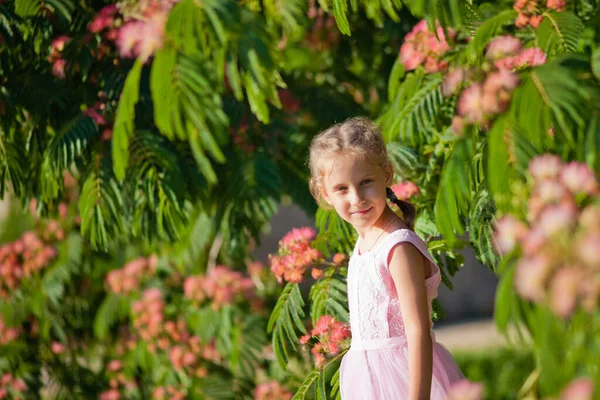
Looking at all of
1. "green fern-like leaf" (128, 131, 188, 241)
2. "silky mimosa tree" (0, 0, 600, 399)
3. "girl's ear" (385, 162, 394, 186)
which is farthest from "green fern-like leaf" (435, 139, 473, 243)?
"green fern-like leaf" (128, 131, 188, 241)

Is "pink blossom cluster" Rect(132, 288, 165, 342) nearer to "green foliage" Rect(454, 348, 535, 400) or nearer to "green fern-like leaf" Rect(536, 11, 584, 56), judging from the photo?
"green foliage" Rect(454, 348, 535, 400)

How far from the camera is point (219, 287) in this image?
5.30 metres

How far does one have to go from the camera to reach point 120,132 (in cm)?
A: 214

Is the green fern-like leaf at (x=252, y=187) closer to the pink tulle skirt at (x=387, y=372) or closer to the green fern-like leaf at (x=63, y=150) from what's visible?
the green fern-like leaf at (x=63, y=150)

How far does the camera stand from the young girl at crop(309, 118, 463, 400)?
8.43ft

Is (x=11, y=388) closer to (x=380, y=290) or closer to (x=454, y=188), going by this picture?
(x=380, y=290)

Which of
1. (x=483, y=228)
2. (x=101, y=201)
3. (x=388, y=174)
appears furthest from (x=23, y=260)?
(x=483, y=228)

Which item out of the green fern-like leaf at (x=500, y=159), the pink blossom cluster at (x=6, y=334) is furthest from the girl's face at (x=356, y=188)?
the pink blossom cluster at (x=6, y=334)

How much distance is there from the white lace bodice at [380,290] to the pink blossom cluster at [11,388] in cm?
344

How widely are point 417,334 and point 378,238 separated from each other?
1.27 feet

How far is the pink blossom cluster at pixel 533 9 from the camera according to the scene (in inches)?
119

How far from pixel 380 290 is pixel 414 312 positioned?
0.22 meters

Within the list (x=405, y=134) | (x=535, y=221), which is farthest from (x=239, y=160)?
(x=535, y=221)

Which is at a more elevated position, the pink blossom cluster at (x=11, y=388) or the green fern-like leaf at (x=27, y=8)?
the green fern-like leaf at (x=27, y=8)
